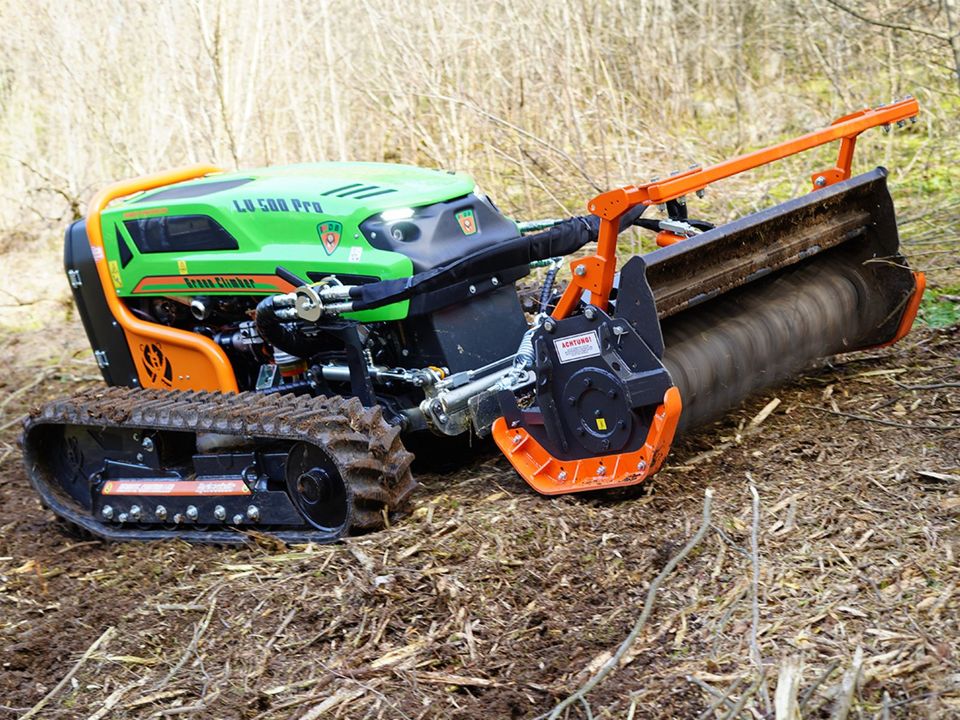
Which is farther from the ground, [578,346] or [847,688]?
[578,346]

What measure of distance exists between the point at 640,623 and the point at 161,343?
9.66 ft

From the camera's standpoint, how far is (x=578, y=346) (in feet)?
14.7

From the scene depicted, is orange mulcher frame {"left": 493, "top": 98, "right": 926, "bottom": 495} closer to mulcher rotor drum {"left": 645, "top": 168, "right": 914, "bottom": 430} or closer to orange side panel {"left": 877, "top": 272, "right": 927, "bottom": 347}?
mulcher rotor drum {"left": 645, "top": 168, "right": 914, "bottom": 430}

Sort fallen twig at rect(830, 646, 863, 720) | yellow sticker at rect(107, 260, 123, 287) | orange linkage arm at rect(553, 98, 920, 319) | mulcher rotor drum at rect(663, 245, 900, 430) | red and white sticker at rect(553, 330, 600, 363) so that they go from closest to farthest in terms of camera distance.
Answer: fallen twig at rect(830, 646, 863, 720), orange linkage arm at rect(553, 98, 920, 319), red and white sticker at rect(553, 330, 600, 363), mulcher rotor drum at rect(663, 245, 900, 430), yellow sticker at rect(107, 260, 123, 287)

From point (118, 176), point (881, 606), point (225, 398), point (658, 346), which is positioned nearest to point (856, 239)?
point (658, 346)

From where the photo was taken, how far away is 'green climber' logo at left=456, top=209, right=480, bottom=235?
5133 millimetres

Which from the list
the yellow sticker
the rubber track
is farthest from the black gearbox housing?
the yellow sticker

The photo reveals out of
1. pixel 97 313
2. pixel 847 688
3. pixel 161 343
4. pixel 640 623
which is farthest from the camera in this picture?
pixel 97 313

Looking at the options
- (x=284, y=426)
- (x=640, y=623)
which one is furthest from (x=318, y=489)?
(x=640, y=623)

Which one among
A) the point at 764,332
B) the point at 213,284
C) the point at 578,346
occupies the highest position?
the point at 213,284

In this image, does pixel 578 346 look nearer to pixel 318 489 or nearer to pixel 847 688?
pixel 318 489

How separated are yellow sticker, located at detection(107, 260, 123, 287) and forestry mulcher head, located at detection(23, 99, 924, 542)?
2 cm

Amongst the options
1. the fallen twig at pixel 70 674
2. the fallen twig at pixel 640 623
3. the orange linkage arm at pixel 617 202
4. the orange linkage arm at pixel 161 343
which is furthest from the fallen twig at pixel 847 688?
the orange linkage arm at pixel 161 343

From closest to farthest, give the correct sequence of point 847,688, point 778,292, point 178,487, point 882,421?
point 847,688 < point 882,421 < point 178,487 < point 778,292
